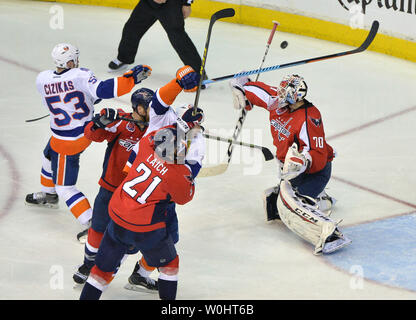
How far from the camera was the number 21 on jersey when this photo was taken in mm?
3144

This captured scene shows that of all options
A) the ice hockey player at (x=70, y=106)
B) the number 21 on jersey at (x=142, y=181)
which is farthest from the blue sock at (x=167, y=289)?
the ice hockey player at (x=70, y=106)

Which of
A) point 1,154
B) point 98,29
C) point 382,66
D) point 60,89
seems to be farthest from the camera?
point 98,29

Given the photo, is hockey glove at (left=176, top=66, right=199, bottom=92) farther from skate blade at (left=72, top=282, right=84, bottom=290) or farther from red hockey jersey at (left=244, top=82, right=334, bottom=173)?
skate blade at (left=72, top=282, right=84, bottom=290)

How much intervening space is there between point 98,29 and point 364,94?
116 inches

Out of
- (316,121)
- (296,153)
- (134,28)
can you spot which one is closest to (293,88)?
(316,121)

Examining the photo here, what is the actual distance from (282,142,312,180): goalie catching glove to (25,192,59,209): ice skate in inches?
53.3

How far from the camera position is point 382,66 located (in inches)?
281

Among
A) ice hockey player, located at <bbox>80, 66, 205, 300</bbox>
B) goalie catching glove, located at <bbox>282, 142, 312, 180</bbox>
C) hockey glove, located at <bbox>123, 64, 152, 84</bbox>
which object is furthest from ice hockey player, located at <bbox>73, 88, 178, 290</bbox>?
goalie catching glove, located at <bbox>282, 142, 312, 180</bbox>

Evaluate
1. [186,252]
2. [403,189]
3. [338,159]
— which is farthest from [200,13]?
[186,252]

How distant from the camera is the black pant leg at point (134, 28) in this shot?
21.4 feet

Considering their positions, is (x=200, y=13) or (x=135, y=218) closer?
(x=135, y=218)

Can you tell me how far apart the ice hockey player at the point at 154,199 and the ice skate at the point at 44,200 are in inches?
50.9

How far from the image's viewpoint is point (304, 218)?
13.5ft

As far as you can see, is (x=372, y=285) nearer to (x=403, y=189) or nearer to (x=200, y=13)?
(x=403, y=189)
